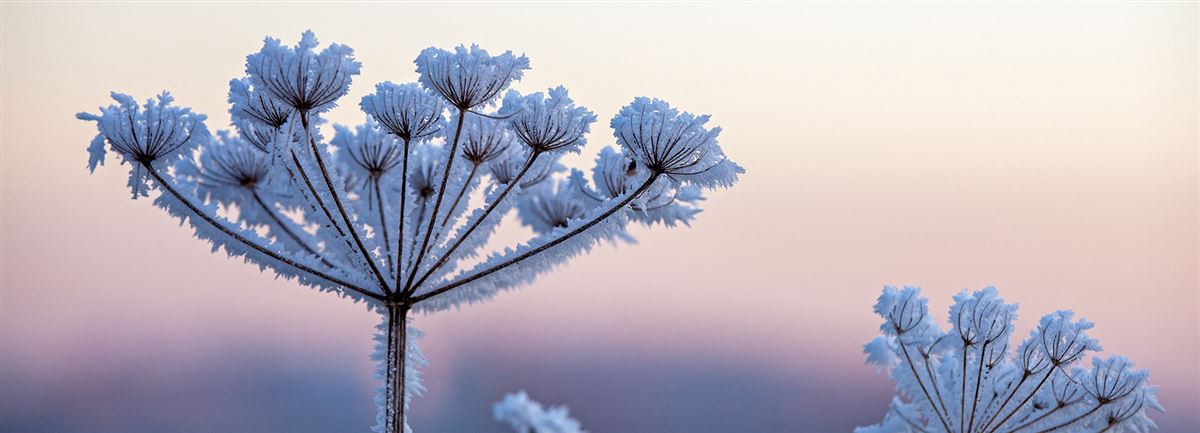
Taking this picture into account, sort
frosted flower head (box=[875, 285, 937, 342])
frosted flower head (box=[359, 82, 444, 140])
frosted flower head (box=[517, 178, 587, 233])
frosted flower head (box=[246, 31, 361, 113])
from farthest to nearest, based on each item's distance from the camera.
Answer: frosted flower head (box=[517, 178, 587, 233])
frosted flower head (box=[875, 285, 937, 342])
frosted flower head (box=[359, 82, 444, 140])
frosted flower head (box=[246, 31, 361, 113])

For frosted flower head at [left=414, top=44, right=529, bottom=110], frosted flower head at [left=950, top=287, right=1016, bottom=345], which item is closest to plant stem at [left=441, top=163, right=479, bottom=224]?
frosted flower head at [left=414, top=44, right=529, bottom=110]

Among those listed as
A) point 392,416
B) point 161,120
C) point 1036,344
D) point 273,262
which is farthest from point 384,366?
point 1036,344

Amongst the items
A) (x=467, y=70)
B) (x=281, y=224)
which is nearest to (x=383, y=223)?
(x=281, y=224)

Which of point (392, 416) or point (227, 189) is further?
point (227, 189)

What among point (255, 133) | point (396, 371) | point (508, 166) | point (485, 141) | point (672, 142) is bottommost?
point (396, 371)

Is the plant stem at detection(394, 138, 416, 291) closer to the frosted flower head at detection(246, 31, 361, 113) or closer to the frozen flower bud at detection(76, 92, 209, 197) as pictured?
the frosted flower head at detection(246, 31, 361, 113)

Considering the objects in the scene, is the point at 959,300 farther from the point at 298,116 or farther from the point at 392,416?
the point at 298,116

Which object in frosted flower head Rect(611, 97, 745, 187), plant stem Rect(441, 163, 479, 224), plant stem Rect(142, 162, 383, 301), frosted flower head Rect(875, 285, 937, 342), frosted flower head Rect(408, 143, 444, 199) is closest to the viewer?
frosted flower head Rect(611, 97, 745, 187)

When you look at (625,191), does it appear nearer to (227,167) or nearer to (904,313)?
(904,313)
